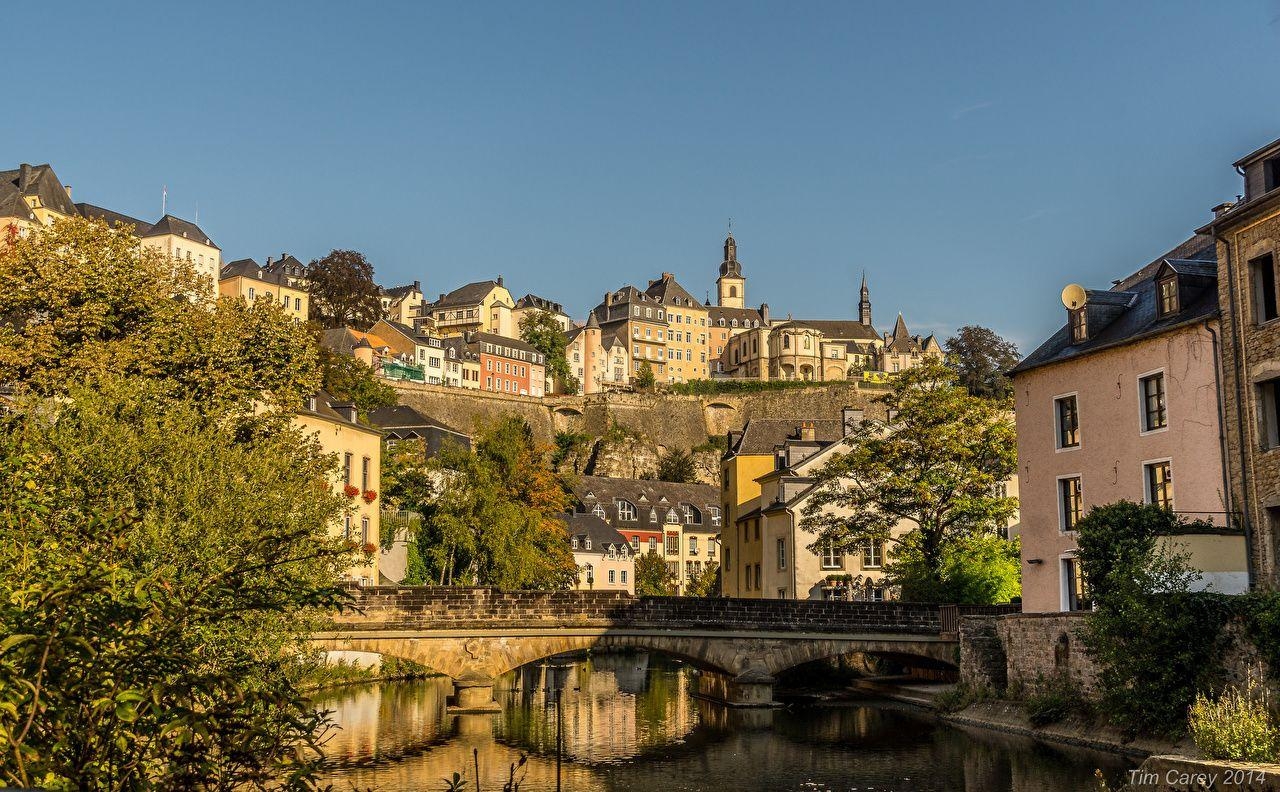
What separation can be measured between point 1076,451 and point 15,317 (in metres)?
28.3

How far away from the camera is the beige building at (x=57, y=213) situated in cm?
8906

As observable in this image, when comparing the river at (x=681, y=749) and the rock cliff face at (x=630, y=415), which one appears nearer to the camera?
the river at (x=681, y=749)

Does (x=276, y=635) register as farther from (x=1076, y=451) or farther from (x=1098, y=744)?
(x=1076, y=451)

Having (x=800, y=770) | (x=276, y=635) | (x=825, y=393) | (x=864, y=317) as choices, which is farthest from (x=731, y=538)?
(x=864, y=317)

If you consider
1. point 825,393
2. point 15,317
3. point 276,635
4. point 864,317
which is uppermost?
point 864,317

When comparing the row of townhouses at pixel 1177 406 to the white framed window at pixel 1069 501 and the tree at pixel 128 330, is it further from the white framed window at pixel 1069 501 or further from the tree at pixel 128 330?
the tree at pixel 128 330

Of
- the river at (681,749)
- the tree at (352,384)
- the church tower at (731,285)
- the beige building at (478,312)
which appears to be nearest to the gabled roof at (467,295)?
the beige building at (478,312)

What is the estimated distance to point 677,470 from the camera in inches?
4742

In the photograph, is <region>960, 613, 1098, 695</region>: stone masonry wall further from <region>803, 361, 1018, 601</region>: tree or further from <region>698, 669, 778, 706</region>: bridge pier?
<region>803, 361, 1018, 601</region>: tree

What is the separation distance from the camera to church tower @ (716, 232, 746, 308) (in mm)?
190000

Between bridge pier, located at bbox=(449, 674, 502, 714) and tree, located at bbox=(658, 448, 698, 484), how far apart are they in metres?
81.0

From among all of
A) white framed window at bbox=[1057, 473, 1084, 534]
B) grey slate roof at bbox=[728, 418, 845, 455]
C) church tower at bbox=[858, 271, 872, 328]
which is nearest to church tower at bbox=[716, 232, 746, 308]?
church tower at bbox=[858, 271, 872, 328]

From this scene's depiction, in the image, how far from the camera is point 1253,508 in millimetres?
26469

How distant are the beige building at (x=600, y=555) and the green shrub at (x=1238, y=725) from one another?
63227 mm
